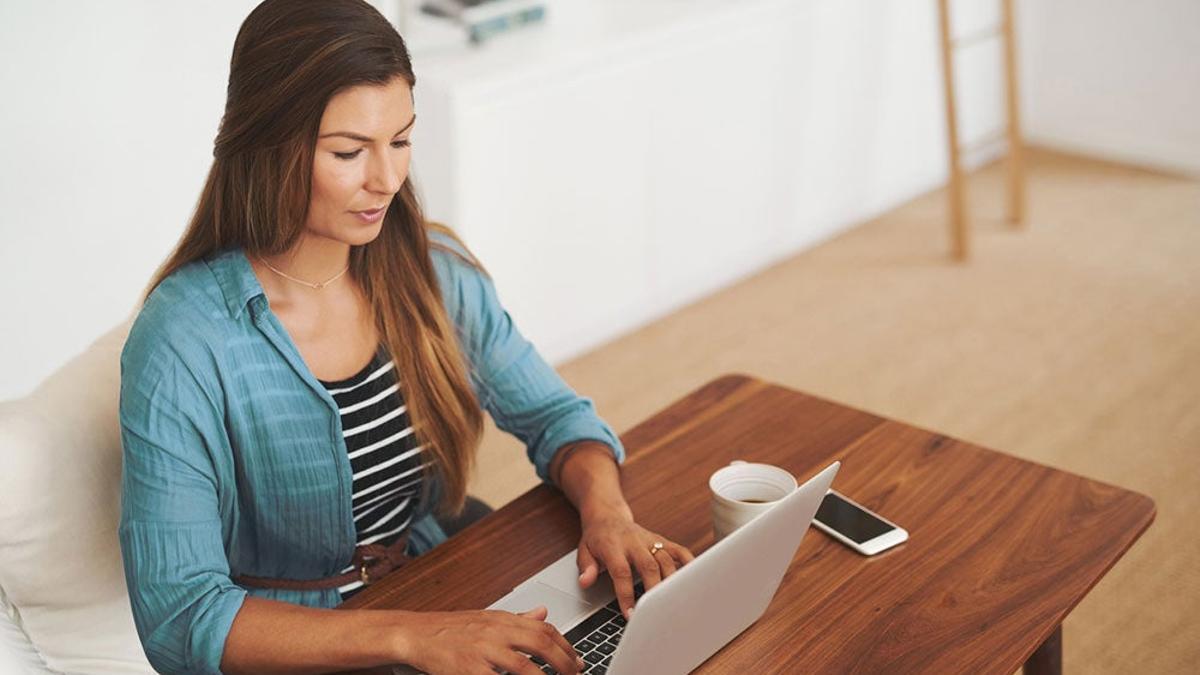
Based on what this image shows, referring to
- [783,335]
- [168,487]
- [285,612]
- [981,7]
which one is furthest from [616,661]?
[981,7]

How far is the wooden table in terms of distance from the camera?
4.52 feet

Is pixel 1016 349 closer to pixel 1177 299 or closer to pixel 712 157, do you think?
pixel 1177 299

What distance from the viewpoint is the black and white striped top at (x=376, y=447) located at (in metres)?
1.60

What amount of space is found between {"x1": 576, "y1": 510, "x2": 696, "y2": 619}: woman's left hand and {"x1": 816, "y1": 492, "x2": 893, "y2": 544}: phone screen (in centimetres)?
19

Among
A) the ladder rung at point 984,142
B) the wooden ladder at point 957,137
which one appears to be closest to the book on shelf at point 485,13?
the wooden ladder at point 957,137

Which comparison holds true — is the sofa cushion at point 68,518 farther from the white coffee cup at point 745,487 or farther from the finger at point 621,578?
the white coffee cup at point 745,487

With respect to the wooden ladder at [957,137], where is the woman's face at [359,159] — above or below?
above

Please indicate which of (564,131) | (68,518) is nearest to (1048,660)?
(68,518)

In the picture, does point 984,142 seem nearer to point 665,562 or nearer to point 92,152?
point 92,152

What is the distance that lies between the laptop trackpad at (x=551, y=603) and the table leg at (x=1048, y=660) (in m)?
0.65

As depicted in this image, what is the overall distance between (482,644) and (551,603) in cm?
17

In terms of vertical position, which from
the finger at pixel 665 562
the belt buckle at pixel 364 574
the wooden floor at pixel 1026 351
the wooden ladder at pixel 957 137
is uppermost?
the finger at pixel 665 562

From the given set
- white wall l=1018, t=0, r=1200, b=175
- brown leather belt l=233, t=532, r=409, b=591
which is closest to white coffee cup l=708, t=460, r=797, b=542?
brown leather belt l=233, t=532, r=409, b=591

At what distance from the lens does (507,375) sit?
1749mm
